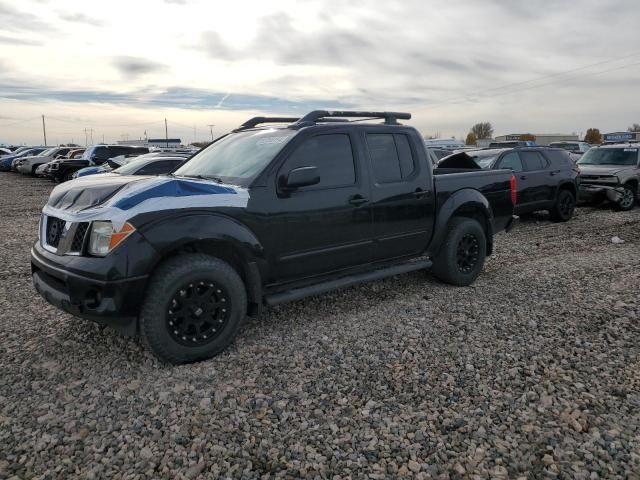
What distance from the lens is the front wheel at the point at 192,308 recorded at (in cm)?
348

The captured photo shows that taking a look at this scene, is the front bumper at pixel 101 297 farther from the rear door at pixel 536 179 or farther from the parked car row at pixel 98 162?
the rear door at pixel 536 179

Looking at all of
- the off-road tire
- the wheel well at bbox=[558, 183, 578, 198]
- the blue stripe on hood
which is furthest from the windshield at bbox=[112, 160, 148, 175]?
the off-road tire

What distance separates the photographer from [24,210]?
1293 centimetres

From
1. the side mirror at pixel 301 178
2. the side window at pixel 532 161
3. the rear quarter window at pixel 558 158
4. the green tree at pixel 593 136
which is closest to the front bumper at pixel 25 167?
the side window at pixel 532 161

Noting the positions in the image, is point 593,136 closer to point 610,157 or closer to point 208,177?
point 610,157

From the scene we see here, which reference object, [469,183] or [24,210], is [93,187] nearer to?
[469,183]

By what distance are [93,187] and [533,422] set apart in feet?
11.5

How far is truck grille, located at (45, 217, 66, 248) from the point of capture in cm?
370

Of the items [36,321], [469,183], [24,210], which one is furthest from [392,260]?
[24,210]

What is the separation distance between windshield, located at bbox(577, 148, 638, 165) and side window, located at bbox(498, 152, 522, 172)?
449 cm

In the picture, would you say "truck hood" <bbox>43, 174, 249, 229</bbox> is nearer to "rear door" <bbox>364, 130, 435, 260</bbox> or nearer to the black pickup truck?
the black pickup truck

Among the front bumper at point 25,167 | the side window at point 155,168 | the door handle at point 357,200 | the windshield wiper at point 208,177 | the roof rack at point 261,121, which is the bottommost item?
the front bumper at point 25,167

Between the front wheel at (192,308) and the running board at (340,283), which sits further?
the running board at (340,283)

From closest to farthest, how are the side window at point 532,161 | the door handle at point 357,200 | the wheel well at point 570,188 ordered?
the door handle at point 357,200 → the side window at point 532,161 → the wheel well at point 570,188
